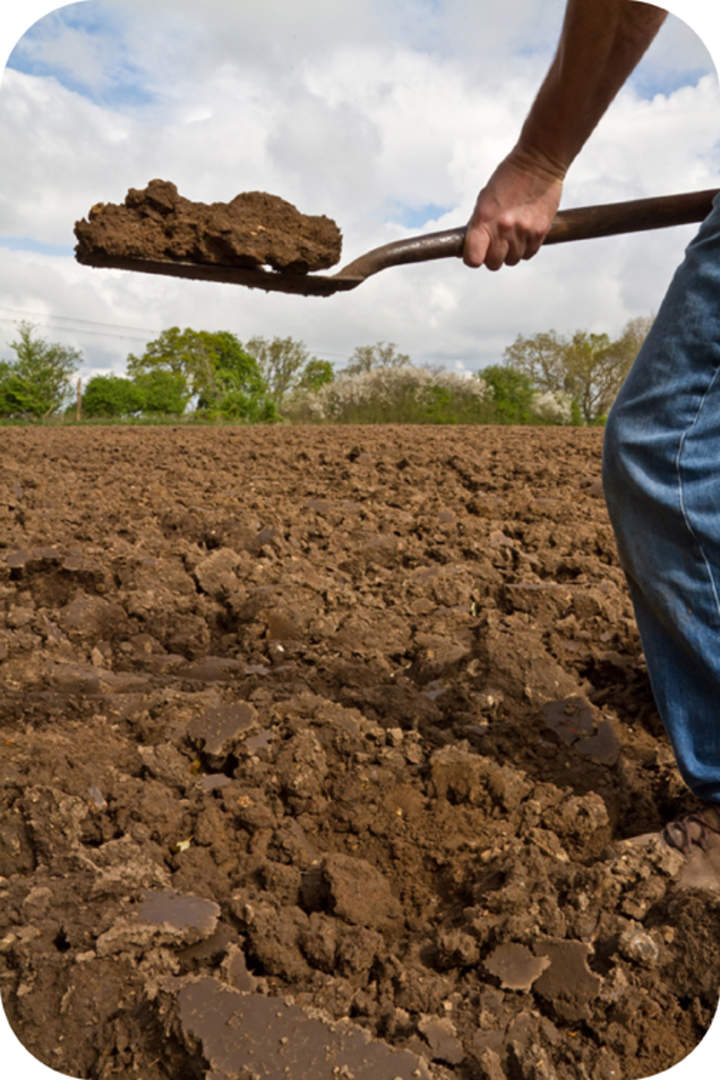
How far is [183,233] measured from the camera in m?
2.40

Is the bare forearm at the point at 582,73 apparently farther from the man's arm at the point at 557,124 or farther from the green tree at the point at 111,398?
the green tree at the point at 111,398

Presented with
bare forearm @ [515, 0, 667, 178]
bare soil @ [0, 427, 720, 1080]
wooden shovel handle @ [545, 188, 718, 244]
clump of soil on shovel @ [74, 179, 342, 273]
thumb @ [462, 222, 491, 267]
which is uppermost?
bare forearm @ [515, 0, 667, 178]

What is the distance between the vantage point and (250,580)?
12.1ft

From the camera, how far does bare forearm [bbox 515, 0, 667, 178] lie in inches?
81.1

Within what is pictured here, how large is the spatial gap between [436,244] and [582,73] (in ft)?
1.86

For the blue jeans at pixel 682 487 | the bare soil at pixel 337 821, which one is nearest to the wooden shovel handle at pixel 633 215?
the blue jeans at pixel 682 487

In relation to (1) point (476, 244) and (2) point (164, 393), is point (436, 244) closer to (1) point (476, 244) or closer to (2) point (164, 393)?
(1) point (476, 244)

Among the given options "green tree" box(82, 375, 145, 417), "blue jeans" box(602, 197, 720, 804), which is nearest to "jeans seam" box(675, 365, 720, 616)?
"blue jeans" box(602, 197, 720, 804)

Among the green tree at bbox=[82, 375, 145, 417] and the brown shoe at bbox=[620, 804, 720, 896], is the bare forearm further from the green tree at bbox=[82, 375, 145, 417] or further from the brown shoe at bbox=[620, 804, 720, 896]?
the green tree at bbox=[82, 375, 145, 417]

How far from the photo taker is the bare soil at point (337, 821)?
154 cm

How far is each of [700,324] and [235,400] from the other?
27165 mm

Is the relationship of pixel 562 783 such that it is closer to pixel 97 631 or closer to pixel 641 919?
pixel 641 919

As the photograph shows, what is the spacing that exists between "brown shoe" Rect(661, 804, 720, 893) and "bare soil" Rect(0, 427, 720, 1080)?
0.05 metres

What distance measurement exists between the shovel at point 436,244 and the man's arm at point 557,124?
7 cm
